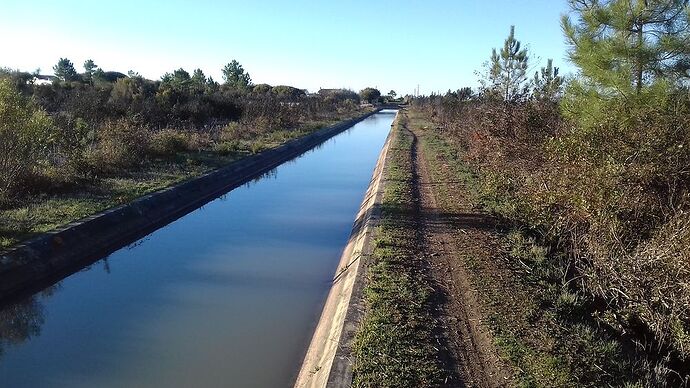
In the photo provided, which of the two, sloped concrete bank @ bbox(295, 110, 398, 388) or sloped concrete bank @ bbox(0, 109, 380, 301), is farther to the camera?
sloped concrete bank @ bbox(0, 109, 380, 301)

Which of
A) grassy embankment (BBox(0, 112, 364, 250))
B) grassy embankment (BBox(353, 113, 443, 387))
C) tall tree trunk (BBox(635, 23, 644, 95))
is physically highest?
tall tree trunk (BBox(635, 23, 644, 95))

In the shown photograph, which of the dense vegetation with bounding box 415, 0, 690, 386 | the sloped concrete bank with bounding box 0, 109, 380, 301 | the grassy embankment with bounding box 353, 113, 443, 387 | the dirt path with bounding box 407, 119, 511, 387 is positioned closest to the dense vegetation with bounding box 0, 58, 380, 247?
the sloped concrete bank with bounding box 0, 109, 380, 301

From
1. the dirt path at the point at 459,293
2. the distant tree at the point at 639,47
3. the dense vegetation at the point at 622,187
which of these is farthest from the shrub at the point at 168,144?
the distant tree at the point at 639,47

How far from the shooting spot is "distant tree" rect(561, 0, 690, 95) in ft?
26.2

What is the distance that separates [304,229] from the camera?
11945mm

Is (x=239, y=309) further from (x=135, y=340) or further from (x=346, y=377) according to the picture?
(x=346, y=377)

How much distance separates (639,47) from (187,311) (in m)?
7.92

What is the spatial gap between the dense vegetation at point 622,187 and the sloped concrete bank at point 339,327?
2457 millimetres

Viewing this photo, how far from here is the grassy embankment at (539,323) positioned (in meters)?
4.71

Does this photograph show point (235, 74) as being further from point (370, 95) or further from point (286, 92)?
point (370, 95)

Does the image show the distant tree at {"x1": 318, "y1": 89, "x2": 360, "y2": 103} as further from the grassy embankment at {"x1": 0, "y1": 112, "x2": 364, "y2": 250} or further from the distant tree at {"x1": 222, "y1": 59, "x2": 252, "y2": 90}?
the grassy embankment at {"x1": 0, "y1": 112, "x2": 364, "y2": 250}

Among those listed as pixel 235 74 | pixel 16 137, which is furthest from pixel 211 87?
pixel 16 137

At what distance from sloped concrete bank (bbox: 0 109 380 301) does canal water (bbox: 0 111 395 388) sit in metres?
0.25

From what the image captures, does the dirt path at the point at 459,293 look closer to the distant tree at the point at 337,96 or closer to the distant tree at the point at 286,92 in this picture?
the distant tree at the point at 286,92
